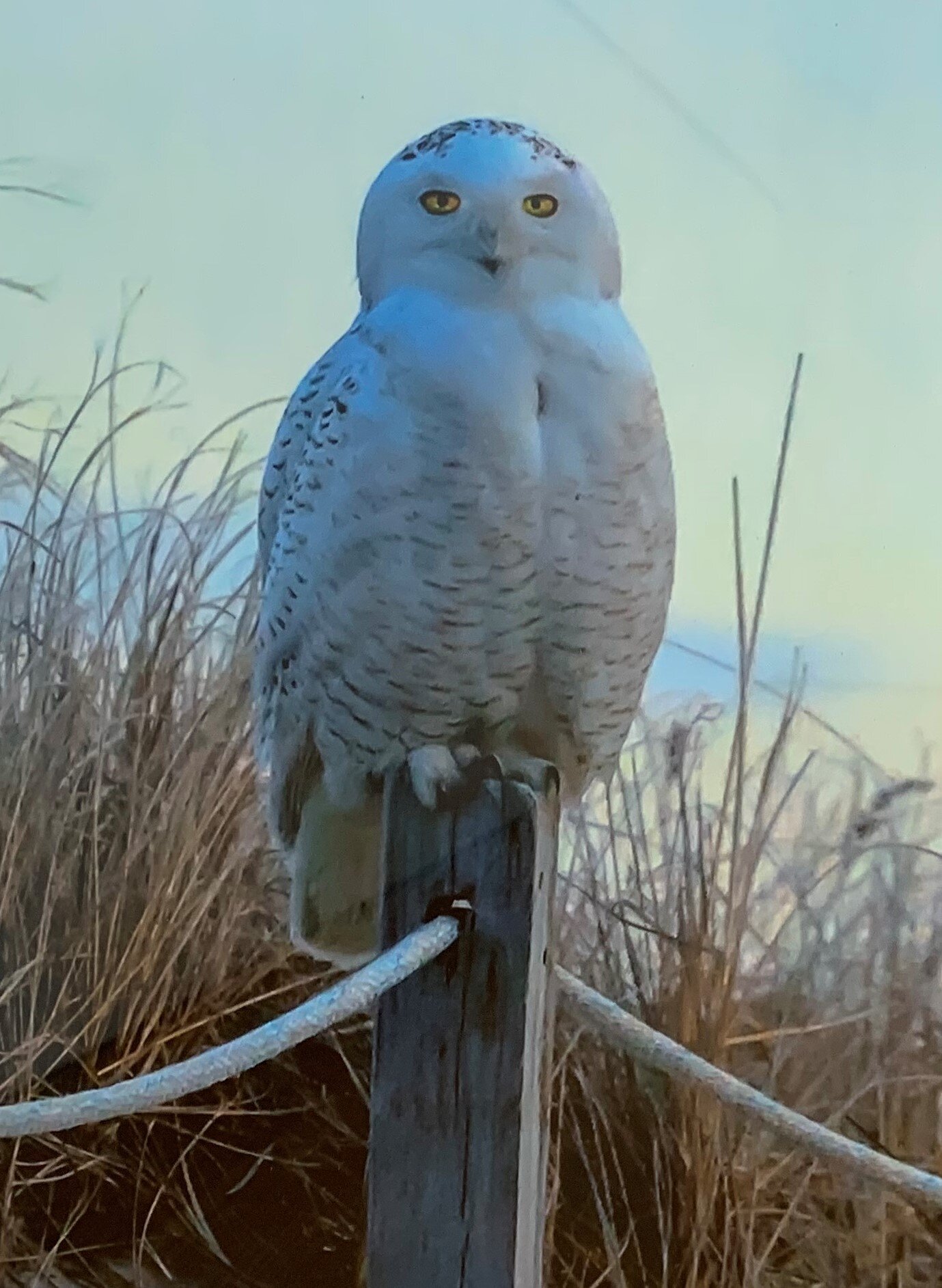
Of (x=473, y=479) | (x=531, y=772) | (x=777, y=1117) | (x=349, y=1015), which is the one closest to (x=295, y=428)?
(x=473, y=479)

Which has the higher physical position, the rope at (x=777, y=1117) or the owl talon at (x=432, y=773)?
the owl talon at (x=432, y=773)

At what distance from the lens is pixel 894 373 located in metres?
1.66

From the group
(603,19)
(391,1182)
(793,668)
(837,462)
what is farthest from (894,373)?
(391,1182)

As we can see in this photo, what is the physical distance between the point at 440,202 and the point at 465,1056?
52cm

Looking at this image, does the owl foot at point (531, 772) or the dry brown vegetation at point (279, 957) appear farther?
the dry brown vegetation at point (279, 957)

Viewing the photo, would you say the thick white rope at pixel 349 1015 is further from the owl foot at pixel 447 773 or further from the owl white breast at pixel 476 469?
the owl white breast at pixel 476 469

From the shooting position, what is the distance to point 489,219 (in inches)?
30.4

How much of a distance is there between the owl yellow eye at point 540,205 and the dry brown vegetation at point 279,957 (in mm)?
670

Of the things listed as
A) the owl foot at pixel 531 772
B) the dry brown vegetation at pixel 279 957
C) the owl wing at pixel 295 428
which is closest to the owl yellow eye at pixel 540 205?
the owl wing at pixel 295 428

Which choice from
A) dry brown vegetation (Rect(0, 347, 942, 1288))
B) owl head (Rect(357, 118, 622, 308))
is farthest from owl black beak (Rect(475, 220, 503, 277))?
dry brown vegetation (Rect(0, 347, 942, 1288))

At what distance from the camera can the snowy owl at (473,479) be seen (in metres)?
0.77

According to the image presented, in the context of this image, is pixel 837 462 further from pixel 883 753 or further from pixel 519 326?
pixel 519 326

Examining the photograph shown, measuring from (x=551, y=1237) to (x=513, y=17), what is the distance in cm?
149

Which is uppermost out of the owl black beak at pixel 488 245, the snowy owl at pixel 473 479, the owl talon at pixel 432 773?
the owl black beak at pixel 488 245
